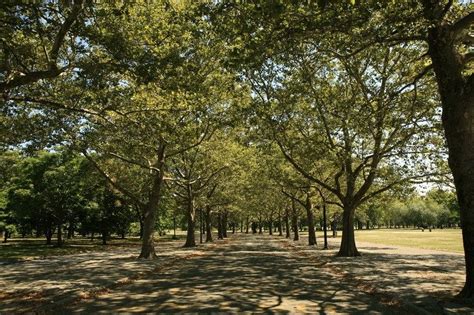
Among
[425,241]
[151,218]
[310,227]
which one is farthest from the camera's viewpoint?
[425,241]

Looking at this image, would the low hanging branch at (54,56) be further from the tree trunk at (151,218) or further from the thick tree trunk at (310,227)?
the thick tree trunk at (310,227)

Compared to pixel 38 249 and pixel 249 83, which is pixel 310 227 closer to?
pixel 249 83

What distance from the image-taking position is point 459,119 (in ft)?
31.9

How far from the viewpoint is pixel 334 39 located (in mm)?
11594

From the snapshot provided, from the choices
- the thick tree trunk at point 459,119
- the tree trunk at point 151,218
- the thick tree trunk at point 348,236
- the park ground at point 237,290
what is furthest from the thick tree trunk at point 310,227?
the thick tree trunk at point 459,119

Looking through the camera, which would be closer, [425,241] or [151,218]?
[151,218]

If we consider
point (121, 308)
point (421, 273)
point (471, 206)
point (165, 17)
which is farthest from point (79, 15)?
point (421, 273)

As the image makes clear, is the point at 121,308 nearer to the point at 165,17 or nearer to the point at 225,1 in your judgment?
the point at 225,1

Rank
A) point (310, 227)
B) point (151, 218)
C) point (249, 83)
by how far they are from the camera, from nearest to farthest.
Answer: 1. point (249, 83)
2. point (151, 218)
3. point (310, 227)

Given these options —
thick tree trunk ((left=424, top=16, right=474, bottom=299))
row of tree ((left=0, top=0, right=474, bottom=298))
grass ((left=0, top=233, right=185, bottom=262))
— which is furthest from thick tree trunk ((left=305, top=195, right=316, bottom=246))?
thick tree trunk ((left=424, top=16, right=474, bottom=299))

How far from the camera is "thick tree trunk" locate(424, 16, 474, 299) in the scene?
947cm

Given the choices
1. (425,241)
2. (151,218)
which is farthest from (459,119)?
(425,241)

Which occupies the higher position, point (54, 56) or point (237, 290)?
point (54, 56)

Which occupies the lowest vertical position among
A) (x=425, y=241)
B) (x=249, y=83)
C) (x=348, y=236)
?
(x=425, y=241)
